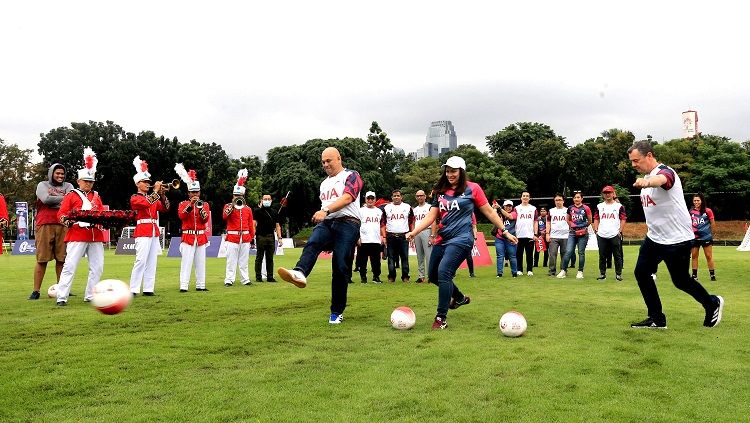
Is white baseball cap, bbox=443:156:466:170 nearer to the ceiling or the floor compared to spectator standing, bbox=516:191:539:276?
nearer to the ceiling

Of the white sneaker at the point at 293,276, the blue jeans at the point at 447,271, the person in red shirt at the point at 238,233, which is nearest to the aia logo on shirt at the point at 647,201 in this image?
the blue jeans at the point at 447,271

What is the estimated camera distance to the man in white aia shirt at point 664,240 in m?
7.18

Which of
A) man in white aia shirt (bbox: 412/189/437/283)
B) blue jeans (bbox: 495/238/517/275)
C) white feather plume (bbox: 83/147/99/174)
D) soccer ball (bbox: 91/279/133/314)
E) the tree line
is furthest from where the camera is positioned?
the tree line

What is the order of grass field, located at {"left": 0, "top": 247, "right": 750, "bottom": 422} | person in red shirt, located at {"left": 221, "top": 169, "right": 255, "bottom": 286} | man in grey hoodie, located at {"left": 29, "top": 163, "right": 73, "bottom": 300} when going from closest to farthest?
grass field, located at {"left": 0, "top": 247, "right": 750, "bottom": 422} < man in grey hoodie, located at {"left": 29, "top": 163, "right": 73, "bottom": 300} < person in red shirt, located at {"left": 221, "top": 169, "right": 255, "bottom": 286}

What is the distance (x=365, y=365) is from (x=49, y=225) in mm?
7934

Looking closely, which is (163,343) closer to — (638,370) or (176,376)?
(176,376)

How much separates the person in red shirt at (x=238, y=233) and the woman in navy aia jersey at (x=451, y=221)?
23.9 feet

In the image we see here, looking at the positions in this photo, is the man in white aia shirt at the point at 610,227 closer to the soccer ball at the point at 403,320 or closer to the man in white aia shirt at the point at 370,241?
the man in white aia shirt at the point at 370,241

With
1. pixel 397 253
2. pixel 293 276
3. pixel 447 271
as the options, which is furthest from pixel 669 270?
pixel 397 253

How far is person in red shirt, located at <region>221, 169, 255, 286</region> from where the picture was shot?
14.0m

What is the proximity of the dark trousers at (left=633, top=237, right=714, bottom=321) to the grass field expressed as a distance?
1.29ft

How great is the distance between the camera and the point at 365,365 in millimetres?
5438

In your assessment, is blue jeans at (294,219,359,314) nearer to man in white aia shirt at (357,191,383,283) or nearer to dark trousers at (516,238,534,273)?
man in white aia shirt at (357,191,383,283)

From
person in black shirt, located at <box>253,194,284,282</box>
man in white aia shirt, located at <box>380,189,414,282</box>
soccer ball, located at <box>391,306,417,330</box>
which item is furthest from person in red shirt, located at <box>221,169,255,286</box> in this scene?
soccer ball, located at <box>391,306,417,330</box>
